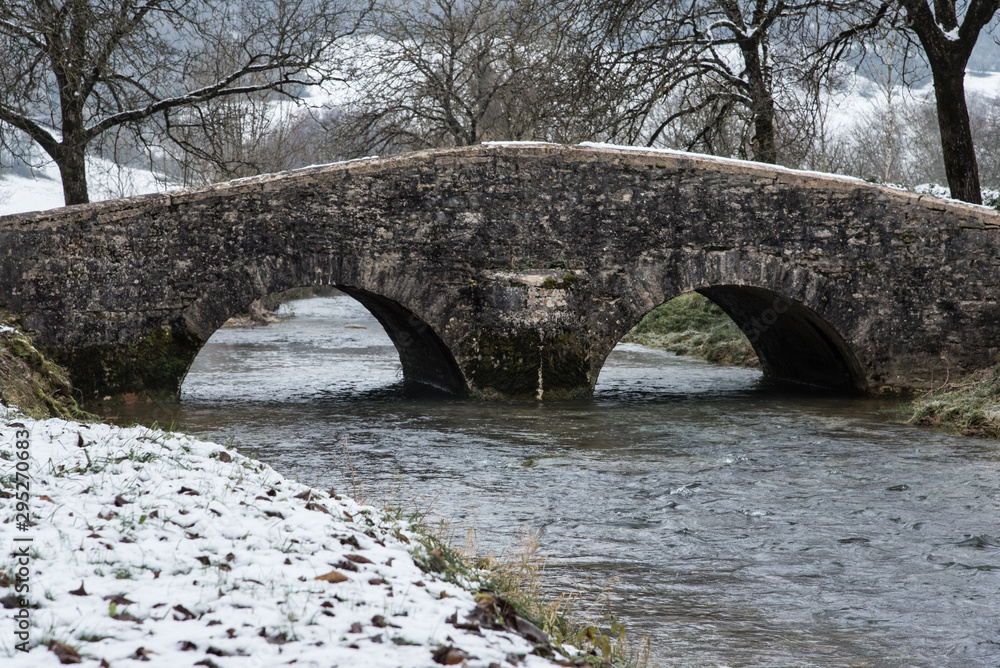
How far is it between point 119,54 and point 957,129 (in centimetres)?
1233

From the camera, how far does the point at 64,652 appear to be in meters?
2.47

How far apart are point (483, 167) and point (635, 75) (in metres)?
5.59

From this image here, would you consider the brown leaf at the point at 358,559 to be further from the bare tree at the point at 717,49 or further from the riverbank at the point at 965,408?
the bare tree at the point at 717,49

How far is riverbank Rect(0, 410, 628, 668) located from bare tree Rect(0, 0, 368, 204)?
8.21 metres

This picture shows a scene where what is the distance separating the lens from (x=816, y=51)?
544 inches

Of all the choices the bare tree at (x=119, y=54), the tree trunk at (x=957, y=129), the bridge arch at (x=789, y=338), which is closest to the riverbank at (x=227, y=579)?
the bridge arch at (x=789, y=338)

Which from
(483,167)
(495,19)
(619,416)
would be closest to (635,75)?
(483,167)

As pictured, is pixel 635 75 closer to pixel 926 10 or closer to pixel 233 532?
pixel 926 10

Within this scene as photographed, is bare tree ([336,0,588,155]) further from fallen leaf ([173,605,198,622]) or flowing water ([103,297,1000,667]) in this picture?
fallen leaf ([173,605,198,622])

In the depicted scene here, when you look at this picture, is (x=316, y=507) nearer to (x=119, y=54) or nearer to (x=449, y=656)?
(x=449, y=656)

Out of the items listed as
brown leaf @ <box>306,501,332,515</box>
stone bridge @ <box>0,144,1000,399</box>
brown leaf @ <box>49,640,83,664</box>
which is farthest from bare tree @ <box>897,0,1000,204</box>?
brown leaf @ <box>49,640,83,664</box>

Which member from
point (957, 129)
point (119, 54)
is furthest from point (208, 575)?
point (119, 54)

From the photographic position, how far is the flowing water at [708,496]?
388cm

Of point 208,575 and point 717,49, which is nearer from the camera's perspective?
point 208,575
